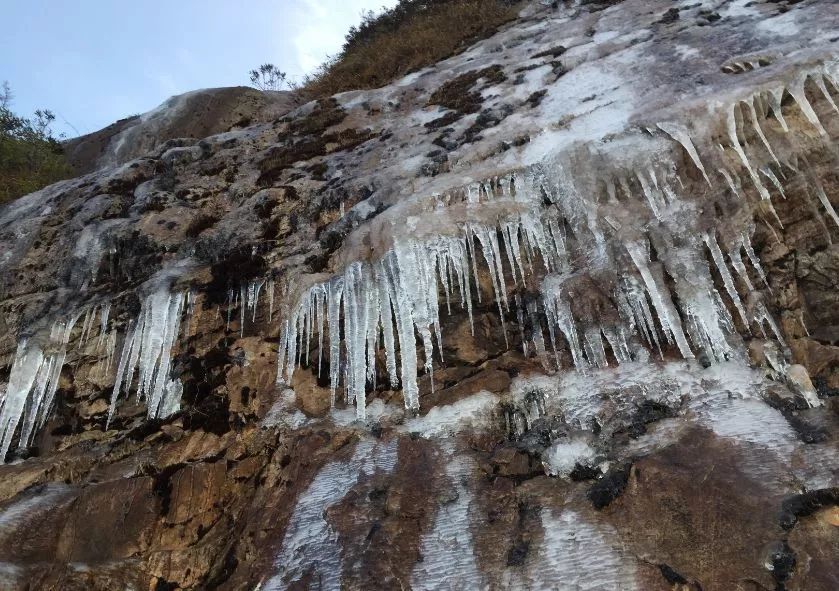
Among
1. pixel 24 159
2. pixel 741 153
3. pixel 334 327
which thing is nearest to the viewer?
pixel 741 153

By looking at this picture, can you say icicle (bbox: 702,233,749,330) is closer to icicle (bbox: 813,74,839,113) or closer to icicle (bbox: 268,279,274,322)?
icicle (bbox: 813,74,839,113)

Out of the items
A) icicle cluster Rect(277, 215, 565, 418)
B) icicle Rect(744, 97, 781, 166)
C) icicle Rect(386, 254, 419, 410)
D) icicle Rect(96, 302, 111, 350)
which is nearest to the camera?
icicle Rect(744, 97, 781, 166)

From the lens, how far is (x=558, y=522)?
4211mm

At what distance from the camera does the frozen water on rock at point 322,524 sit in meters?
4.38

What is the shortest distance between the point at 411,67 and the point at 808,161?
10628 millimetres

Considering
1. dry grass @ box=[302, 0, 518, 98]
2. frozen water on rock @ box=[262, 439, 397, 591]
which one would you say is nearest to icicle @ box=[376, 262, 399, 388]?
frozen water on rock @ box=[262, 439, 397, 591]

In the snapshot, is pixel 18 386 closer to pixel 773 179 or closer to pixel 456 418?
pixel 456 418

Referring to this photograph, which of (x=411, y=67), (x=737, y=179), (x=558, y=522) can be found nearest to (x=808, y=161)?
(x=737, y=179)

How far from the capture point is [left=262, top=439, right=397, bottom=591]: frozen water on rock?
438 centimetres

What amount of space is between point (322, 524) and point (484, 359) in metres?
2.42

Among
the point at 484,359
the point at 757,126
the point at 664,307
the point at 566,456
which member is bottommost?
the point at 566,456

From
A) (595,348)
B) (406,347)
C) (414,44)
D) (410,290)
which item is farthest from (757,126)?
(414,44)

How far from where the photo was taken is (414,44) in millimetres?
15539

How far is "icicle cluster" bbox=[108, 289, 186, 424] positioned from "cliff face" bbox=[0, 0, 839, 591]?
0.11 ft
